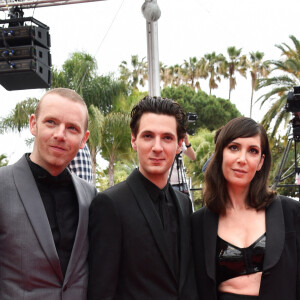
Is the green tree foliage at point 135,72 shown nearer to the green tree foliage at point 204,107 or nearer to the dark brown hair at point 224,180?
the green tree foliage at point 204,107

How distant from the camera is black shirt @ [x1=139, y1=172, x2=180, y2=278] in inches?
78.7

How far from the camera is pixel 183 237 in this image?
6.84ft

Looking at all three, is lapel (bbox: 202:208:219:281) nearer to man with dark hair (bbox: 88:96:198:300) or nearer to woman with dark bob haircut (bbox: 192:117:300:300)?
woman with dark bob haircut (bbox: 192:117:300:300)

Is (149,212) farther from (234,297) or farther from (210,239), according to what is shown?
(234,297)

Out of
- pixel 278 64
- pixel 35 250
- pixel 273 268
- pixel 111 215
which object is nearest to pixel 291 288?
pixel 273 268

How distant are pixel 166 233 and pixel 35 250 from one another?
1.92 feet

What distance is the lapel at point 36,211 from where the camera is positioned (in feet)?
5.83

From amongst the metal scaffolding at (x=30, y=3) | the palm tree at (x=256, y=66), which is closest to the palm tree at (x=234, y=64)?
the palm tree at (x=256, y=66)

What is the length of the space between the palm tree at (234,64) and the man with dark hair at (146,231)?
35.5m

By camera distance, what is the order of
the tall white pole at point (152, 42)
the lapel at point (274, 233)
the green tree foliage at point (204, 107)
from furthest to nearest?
the green tree foliage at point (204, 107)
the tall white pole at point (152, 42)
the lapel at point (274, 233)

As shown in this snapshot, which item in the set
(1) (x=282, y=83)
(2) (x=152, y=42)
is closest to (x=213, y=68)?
(1) (x=282, y=83)

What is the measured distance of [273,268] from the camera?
2.08 metres

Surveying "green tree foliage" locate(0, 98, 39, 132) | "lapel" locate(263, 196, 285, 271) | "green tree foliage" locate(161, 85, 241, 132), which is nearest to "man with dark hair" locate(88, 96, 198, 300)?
"lapel" locate(263, 196, 285, 271)

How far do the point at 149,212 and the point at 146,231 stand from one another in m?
0.09
